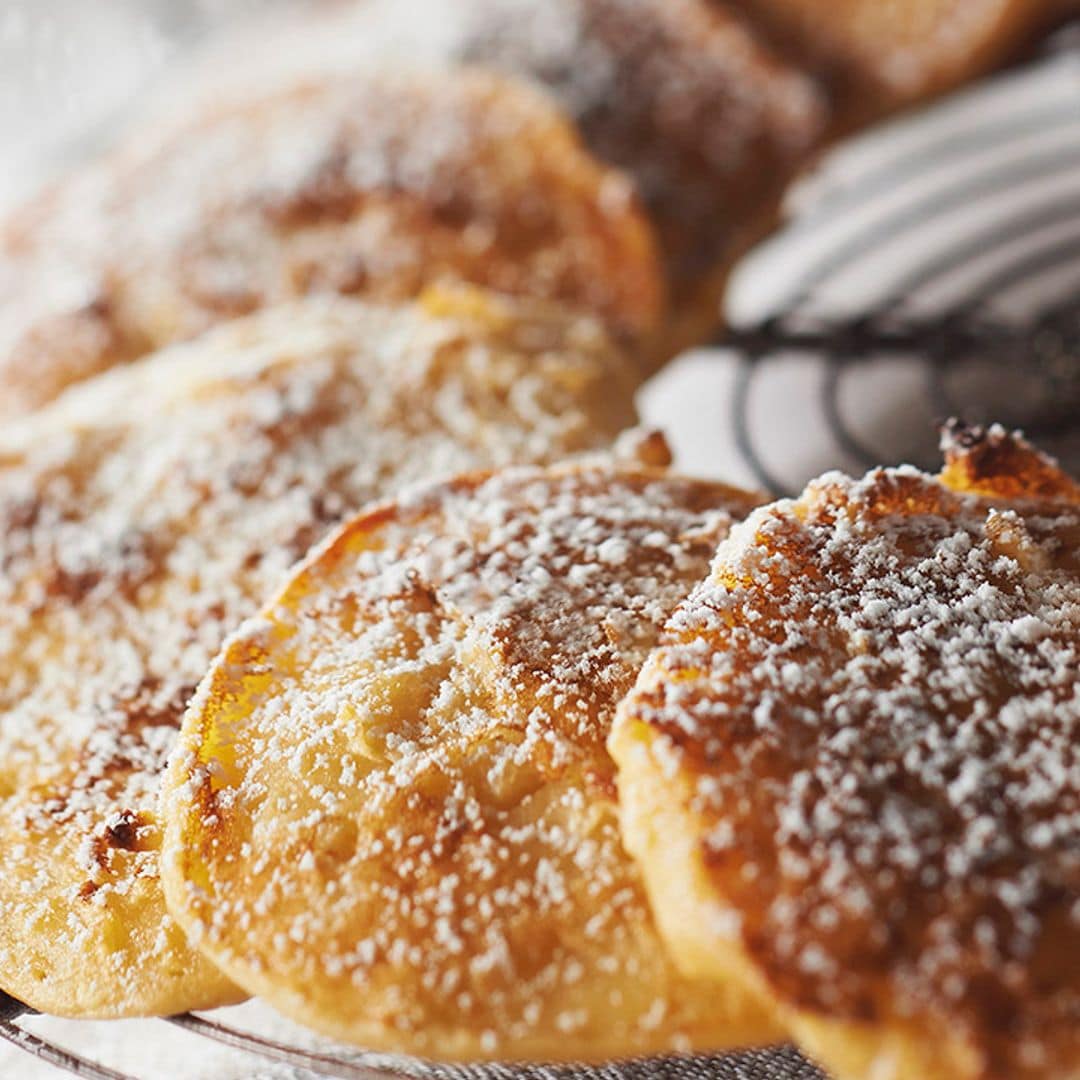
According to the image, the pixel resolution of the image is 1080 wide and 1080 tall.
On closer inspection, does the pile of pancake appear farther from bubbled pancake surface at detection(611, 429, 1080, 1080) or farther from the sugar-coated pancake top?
the sugar-coated pancake top

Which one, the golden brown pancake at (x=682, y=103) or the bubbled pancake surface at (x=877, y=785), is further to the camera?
the golden brown pancake at (x=682, y=103)

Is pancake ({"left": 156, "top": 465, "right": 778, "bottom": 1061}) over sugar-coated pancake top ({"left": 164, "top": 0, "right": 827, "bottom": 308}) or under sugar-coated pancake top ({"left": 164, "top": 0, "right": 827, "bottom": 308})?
under

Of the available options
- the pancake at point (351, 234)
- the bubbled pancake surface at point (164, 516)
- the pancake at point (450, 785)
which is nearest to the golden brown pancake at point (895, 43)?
the pancake at point (351, 234)

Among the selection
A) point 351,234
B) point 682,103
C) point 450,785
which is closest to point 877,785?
point 450,785

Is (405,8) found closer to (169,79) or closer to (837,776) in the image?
(169,79)

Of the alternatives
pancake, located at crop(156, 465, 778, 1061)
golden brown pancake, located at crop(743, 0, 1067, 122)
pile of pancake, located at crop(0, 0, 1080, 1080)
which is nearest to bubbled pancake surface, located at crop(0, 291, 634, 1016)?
pile of pancake, located at crop(0, 0, 1080, 1080)

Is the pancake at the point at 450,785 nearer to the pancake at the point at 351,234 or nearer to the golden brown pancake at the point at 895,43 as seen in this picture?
the pancake at the point at 351,234
